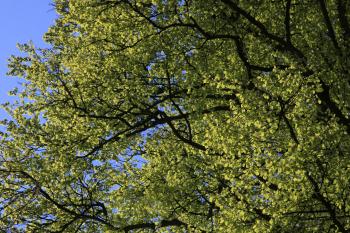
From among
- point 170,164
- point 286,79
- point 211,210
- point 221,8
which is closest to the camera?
point 286,79

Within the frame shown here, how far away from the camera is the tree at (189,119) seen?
46.2 feet

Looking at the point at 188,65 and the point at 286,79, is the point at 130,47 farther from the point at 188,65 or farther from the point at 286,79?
the point at 286,79

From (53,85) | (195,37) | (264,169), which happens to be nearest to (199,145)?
(195,37)

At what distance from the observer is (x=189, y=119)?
66.9 feet

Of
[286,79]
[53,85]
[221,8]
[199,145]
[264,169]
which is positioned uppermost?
[53,85]

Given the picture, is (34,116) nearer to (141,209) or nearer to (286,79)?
(141,209)

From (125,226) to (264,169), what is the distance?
924 cm

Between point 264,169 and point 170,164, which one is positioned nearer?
point 264,169

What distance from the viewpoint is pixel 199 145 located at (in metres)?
19.7

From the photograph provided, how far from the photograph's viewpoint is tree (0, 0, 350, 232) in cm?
1407

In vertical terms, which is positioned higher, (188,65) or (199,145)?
(188,65)

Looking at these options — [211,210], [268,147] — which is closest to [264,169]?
[268,147]

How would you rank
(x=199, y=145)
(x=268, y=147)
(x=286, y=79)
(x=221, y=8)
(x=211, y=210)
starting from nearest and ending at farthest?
(x=286, y=79) < (x=268, y=147) < (x=221, y=8) < (x=199, y=145) < (x=211, y=210)

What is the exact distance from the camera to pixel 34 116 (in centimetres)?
2231
